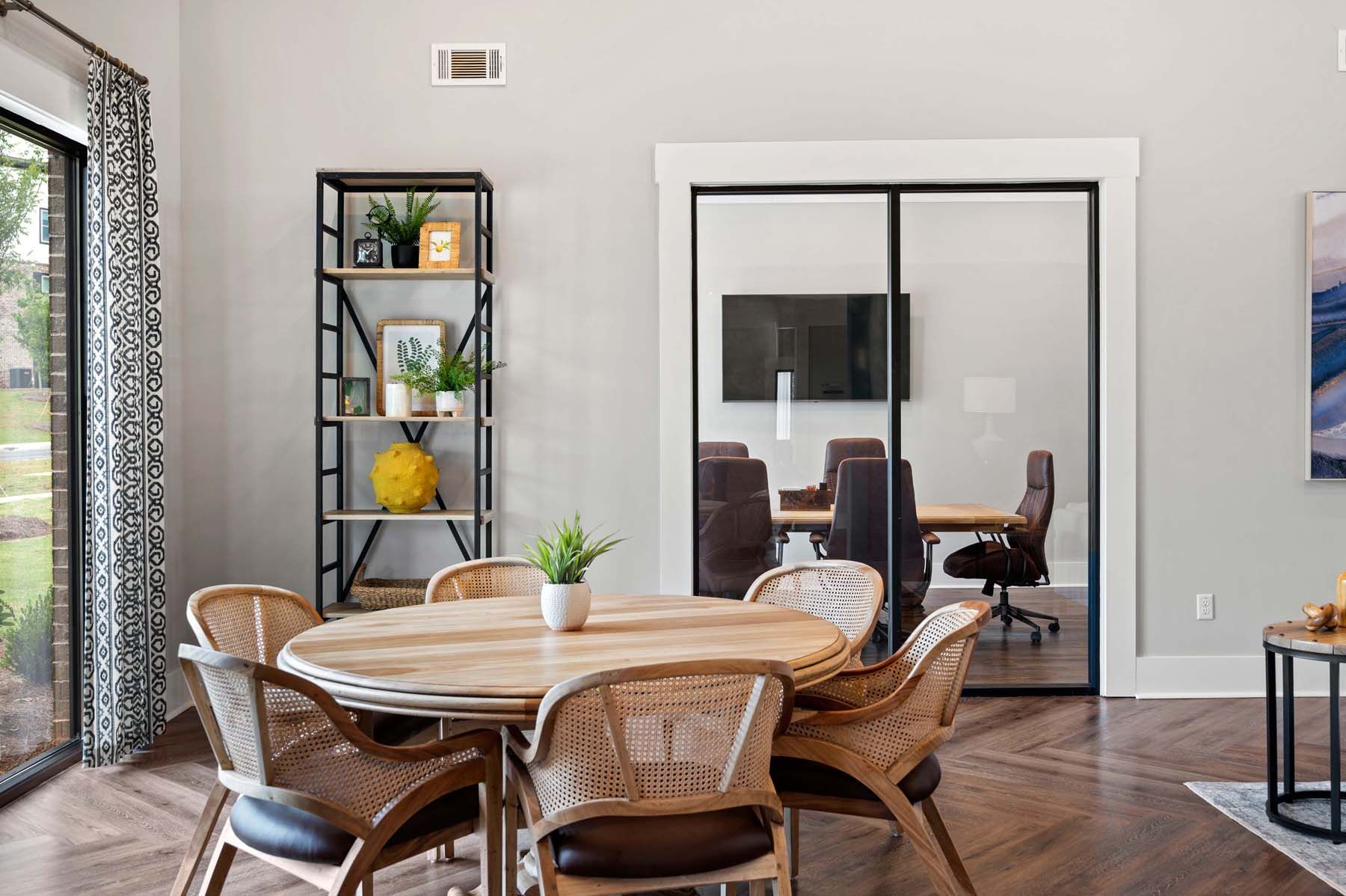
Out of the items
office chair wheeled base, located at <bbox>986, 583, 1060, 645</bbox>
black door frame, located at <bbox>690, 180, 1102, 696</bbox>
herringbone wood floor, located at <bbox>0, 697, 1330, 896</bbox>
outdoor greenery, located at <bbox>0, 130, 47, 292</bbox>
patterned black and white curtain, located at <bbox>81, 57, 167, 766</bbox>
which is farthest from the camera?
office chair wheeled base, located at <bbox>986, 583, 1060, 645</bbox>

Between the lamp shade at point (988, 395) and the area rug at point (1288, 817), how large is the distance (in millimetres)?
1730

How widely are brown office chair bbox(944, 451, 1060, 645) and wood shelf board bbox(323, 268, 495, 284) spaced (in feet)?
7.98

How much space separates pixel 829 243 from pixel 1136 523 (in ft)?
5.92

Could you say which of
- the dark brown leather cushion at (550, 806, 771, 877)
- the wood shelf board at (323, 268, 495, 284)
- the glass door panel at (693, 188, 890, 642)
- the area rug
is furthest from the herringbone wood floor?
the wood shelf board at (323, 268, 495, 284)

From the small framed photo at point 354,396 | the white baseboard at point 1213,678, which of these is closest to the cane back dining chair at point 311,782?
the small framed photo at point 354,396

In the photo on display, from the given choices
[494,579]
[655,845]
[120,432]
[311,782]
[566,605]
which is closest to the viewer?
[655,845]

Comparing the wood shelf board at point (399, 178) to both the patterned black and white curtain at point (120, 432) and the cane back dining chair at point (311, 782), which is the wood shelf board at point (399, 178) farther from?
the cane back dining chair at point (311, 782)

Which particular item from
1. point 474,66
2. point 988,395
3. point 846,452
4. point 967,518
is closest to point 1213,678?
point 967,518

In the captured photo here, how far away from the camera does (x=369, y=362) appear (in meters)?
4.35

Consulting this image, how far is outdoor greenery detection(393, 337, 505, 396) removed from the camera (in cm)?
406

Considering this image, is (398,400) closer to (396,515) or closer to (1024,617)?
(396,515)

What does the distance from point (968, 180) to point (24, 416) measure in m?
3.74

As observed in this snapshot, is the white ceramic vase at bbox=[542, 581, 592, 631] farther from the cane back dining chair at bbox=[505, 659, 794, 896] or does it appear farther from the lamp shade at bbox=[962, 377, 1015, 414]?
the lamp shade at bbox=[962, 377, 1015, 414]

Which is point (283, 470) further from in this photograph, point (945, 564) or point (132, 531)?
point (945, 564)
